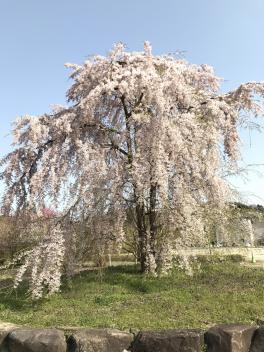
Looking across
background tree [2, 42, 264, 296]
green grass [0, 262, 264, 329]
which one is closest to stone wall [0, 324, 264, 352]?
green grass [0, 262, 264, 329]

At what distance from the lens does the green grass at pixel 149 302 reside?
7.95m

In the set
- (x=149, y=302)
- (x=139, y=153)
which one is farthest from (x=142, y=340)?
(x=139, y=153)

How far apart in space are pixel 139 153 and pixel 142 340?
5.10 metres

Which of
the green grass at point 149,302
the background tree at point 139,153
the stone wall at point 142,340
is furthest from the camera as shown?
the background tree at point 139,153

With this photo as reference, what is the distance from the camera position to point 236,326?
22.9ft

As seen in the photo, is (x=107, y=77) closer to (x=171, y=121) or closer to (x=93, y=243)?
(x=171, y=121)

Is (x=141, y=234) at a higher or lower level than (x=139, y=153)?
lower

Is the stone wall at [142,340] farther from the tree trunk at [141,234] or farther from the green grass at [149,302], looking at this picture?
the tree trunk at [141,234]

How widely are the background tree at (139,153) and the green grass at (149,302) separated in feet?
3.10

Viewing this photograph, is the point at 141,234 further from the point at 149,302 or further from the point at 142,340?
the point at 142,340

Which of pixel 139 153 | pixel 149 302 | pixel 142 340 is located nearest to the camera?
pixel 142 340

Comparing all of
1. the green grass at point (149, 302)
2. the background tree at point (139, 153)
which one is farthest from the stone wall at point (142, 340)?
the background tree at point (139, 153)

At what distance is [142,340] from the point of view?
696 cm

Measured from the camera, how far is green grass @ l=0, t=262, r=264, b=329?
26.1ft
